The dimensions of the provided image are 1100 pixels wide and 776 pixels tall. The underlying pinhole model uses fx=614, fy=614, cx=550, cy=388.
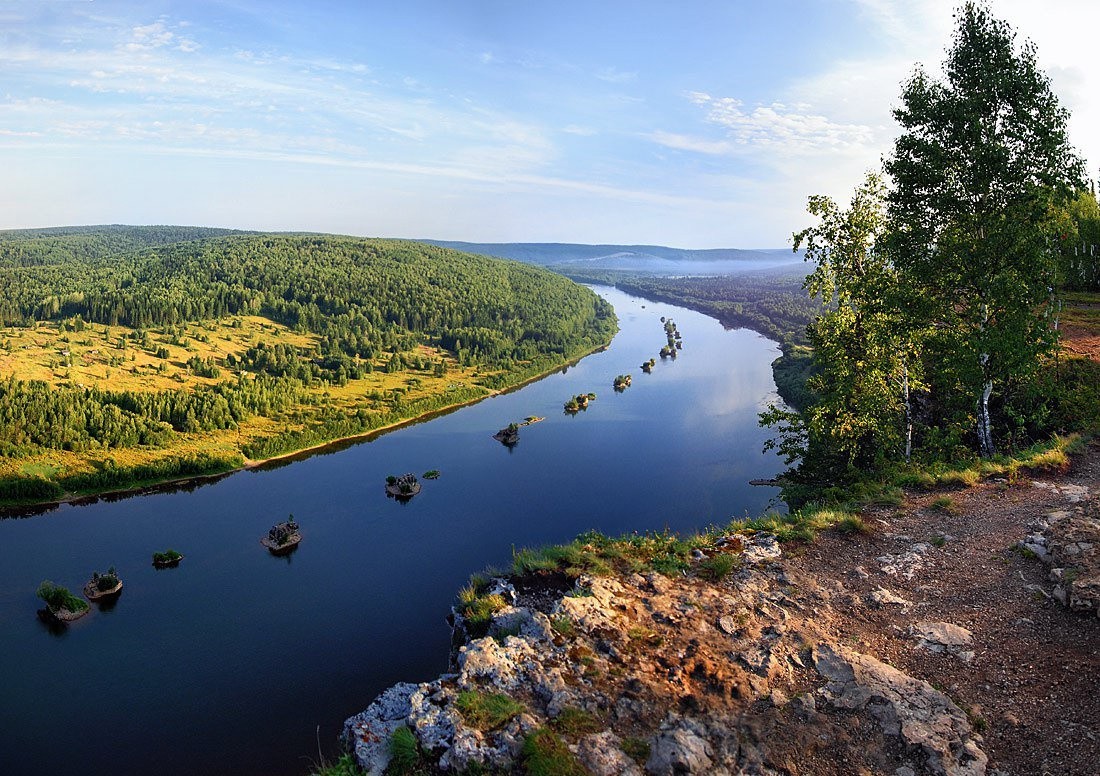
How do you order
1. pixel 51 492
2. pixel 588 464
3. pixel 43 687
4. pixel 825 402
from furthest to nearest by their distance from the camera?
1. pixel 588 464
2. pixel 51 492
3. pixel 43 687
4. pixel 825 402

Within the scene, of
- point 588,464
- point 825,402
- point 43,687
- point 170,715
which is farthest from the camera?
point 588,464

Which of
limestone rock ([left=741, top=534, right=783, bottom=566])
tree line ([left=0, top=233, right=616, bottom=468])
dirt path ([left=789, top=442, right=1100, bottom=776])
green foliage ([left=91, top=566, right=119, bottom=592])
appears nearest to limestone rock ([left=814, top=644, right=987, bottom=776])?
dirt path ([left=789, top=442, right=1100, bottom=776])

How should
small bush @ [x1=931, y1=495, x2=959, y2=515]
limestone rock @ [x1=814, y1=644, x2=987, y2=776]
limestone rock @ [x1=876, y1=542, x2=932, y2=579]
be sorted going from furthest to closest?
small bush @ [x1=931, y1=495, x2=959, y2=515], limestone rock @ [x1=876, y1=542, x2=932, y2=579], limestone rock @ [x1=814, y1=644, x2=987, y2=776]

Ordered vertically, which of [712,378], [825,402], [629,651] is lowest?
[712,378]

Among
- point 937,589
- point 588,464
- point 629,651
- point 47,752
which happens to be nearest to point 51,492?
point 47,752

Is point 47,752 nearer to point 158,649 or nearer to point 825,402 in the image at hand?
point 158,649

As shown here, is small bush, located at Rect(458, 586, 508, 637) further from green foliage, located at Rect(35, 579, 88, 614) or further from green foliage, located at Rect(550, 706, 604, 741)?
green foliage, located at Rect(35, 579, 88, 614)
